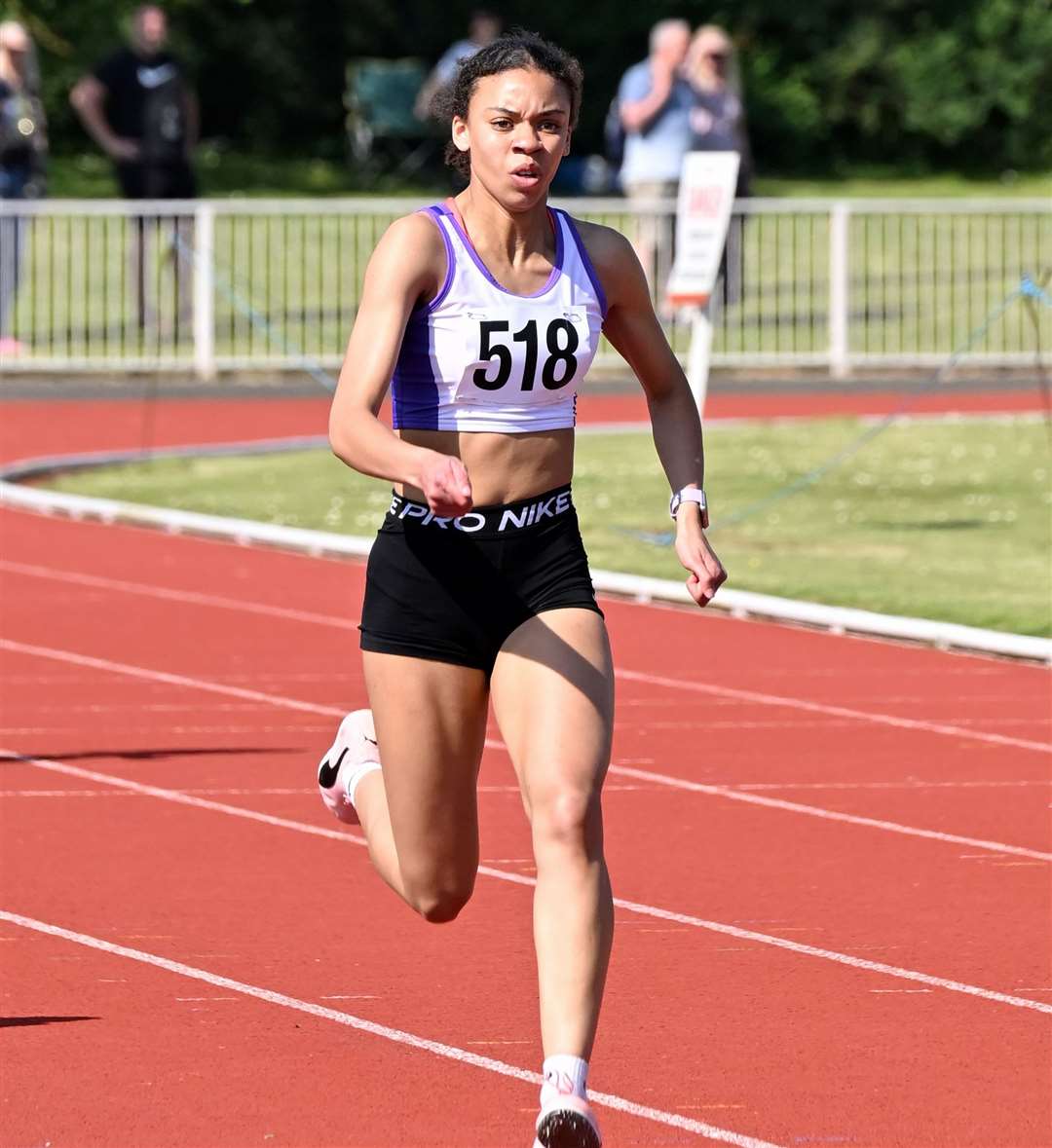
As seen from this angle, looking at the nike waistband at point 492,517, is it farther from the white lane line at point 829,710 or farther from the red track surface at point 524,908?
the white lane line at point 829,710

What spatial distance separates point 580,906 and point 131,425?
1535cm

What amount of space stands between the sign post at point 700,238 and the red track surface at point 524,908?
301 centimetres

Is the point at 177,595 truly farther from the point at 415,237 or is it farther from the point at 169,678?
the point at 415,237

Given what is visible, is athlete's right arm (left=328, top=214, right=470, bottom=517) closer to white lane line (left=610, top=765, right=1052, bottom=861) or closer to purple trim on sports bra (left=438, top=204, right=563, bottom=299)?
purple trim on sports bra (left=438, top=204, right=563, bottom=299)

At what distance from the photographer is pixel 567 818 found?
5.10 m

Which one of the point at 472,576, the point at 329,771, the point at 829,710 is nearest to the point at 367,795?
the point at 329,771

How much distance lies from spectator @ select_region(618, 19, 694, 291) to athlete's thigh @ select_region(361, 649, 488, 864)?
16773 millimetres

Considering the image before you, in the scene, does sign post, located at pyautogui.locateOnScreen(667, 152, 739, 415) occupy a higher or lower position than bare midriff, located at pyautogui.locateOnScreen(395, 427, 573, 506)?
higher

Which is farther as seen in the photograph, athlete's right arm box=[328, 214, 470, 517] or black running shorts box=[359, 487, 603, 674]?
black running shorts box=[359, 487, 603, 674]

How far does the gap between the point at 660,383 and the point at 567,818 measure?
110 centimetres

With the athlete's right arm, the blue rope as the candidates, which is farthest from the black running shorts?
the blue rope

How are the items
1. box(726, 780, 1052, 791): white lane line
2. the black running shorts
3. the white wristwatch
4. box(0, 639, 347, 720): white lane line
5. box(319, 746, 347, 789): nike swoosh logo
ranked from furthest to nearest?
box(0, 639, 347, 720): white lane line
box(726, 780, 1052, 791): white lane line
box(319, 746, 347, 789): nike swoosh logo
the white wristwatch
the black running shorts

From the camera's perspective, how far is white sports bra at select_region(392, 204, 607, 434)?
17.5 feet

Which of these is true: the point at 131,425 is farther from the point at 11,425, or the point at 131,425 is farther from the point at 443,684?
the point at 443,684
